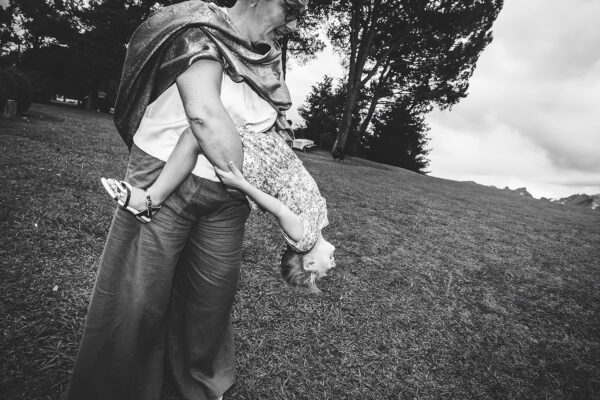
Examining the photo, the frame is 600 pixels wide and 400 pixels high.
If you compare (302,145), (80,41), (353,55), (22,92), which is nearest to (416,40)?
(353,55)

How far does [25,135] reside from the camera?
8047 millimetres

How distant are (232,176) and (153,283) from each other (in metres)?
0.68

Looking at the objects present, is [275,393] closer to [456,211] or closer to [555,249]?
[555,249]

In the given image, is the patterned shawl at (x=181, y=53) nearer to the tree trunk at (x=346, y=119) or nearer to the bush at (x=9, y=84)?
the bush at (x=9, y=84)

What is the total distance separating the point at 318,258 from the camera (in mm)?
1647

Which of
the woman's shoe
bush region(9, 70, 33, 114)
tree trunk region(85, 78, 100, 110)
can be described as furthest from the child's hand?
tree trunk region(85, 78, 100, 110)

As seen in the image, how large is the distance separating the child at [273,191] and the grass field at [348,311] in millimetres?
1389

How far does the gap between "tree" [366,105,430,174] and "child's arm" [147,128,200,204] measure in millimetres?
31102

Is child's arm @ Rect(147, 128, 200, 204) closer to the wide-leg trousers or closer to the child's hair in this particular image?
the wide-leg trousers

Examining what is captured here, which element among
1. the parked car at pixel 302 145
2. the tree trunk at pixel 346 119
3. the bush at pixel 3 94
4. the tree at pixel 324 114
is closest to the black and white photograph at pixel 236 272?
the bush at pixel 3 94

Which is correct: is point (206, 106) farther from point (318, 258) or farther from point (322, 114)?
point (322, 114)

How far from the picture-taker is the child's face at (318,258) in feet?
5.38

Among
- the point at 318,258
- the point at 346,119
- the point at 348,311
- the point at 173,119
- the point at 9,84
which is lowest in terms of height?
the point at 348,311

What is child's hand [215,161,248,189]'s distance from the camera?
4.42ft
